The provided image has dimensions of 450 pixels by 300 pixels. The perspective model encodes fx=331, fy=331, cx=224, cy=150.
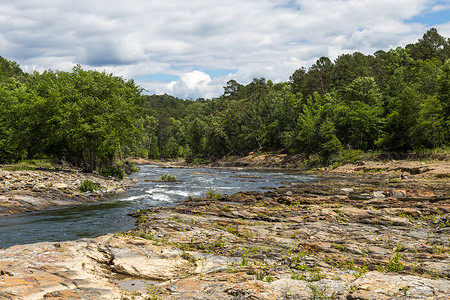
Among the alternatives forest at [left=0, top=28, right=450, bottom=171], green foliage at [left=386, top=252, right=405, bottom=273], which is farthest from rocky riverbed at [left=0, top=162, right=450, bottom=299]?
forest at [left=0, top=28, right=450, bottom=171]

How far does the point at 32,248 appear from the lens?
10.8m

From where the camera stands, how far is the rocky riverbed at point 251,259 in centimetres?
754

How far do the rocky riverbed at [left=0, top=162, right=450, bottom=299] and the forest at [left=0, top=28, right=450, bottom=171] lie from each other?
21654 mm

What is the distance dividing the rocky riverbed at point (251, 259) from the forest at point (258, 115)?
21.7 metres

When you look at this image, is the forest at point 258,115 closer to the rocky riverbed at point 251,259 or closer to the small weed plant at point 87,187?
the small weed plant at point 87,187

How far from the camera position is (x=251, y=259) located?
10.6 metres

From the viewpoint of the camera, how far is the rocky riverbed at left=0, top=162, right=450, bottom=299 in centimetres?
754

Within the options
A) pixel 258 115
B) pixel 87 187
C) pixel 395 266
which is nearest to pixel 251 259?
pixel 395 266

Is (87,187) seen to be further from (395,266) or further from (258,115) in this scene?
(258,115)

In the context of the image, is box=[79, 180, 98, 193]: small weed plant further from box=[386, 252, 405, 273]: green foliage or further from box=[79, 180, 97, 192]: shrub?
box=[386, 252, 405, 273]: green foliage

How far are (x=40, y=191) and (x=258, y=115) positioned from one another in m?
82.0

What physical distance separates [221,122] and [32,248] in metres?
98.6

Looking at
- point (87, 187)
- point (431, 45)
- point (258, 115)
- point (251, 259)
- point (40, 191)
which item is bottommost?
point (251, 259)

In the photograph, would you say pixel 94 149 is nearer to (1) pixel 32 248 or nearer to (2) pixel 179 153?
(1) pixel 32 248
